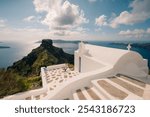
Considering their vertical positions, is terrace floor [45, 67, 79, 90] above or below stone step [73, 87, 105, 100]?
below

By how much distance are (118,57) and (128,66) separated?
79 cm

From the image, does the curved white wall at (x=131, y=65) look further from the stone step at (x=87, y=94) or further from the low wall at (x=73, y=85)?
the stone step at (x=87, y=94)

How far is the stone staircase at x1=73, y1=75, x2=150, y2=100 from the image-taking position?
4637mm

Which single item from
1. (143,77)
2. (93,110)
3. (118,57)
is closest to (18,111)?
(93,110)

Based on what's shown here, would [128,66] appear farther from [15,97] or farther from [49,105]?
[15,97]

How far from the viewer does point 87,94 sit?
516cm

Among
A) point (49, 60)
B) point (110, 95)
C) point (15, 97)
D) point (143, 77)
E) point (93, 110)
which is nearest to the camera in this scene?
point (93, 110)

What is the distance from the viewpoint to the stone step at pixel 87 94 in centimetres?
494

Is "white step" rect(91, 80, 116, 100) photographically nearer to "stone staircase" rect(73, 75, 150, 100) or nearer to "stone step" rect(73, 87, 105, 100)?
"stone staircase" rect(73, 75, 150, 100)

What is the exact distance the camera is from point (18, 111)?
380cm

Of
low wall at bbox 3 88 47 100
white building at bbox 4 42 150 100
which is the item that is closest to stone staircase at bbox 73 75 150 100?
white building at bbox 4 42 150 100

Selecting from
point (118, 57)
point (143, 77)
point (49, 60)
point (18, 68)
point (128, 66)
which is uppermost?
point (118, 57)

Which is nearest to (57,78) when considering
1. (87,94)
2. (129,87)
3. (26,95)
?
(26,95)

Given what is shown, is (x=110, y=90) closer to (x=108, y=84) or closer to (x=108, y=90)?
(x=108, y=90)
